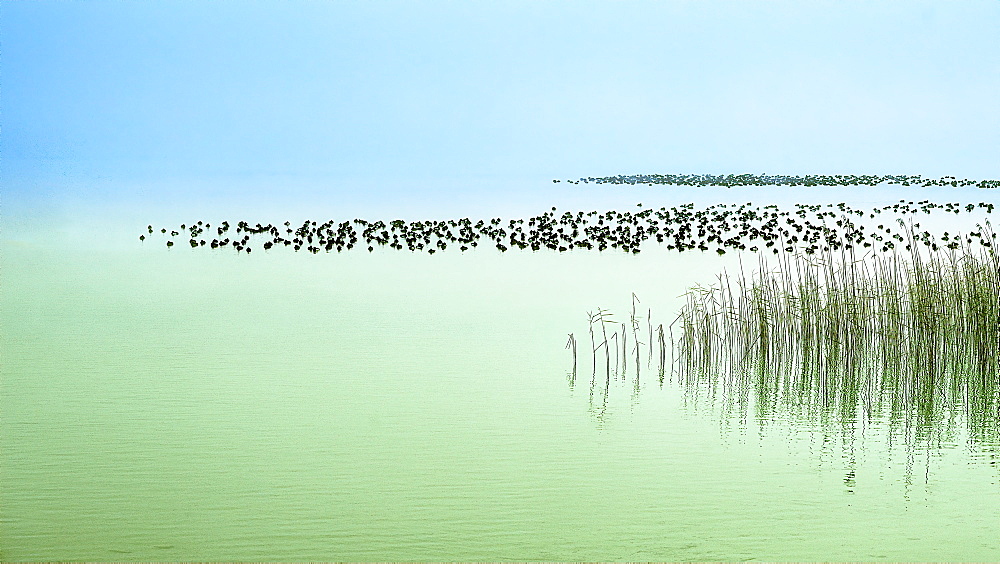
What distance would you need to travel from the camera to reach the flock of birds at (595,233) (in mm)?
18641

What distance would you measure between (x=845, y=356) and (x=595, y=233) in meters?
10.9

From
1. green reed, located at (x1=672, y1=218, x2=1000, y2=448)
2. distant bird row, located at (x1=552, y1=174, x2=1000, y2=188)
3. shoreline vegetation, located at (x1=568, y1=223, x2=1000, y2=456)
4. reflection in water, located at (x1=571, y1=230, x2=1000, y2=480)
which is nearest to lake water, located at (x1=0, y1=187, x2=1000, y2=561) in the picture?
reflection in water, located at (x1=571, y1=230, x2=1000, y2=480)

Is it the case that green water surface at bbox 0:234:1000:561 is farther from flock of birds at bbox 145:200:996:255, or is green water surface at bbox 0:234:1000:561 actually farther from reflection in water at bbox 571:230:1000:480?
flock of birds at bbox 145:200:996:255

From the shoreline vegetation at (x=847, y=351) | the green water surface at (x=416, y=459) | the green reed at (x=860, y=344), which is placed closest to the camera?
the green water surface at (x=416, y=459)

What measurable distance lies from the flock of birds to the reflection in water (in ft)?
24.7

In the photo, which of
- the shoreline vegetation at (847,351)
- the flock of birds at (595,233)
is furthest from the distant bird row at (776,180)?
the shoreline vegetation at (847,351)

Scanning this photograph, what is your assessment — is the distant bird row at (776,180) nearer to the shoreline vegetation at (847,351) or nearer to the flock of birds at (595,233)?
the flock of birds at (595,233)

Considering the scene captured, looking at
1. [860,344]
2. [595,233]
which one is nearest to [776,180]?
[595,233]

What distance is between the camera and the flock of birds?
61.2 feet

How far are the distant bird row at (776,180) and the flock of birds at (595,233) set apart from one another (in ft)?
42.6

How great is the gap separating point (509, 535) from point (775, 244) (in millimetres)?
13136

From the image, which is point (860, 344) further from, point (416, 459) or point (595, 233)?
point (595, 233)

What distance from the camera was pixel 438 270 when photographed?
1617 cm

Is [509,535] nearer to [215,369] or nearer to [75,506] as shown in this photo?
[75,506]
